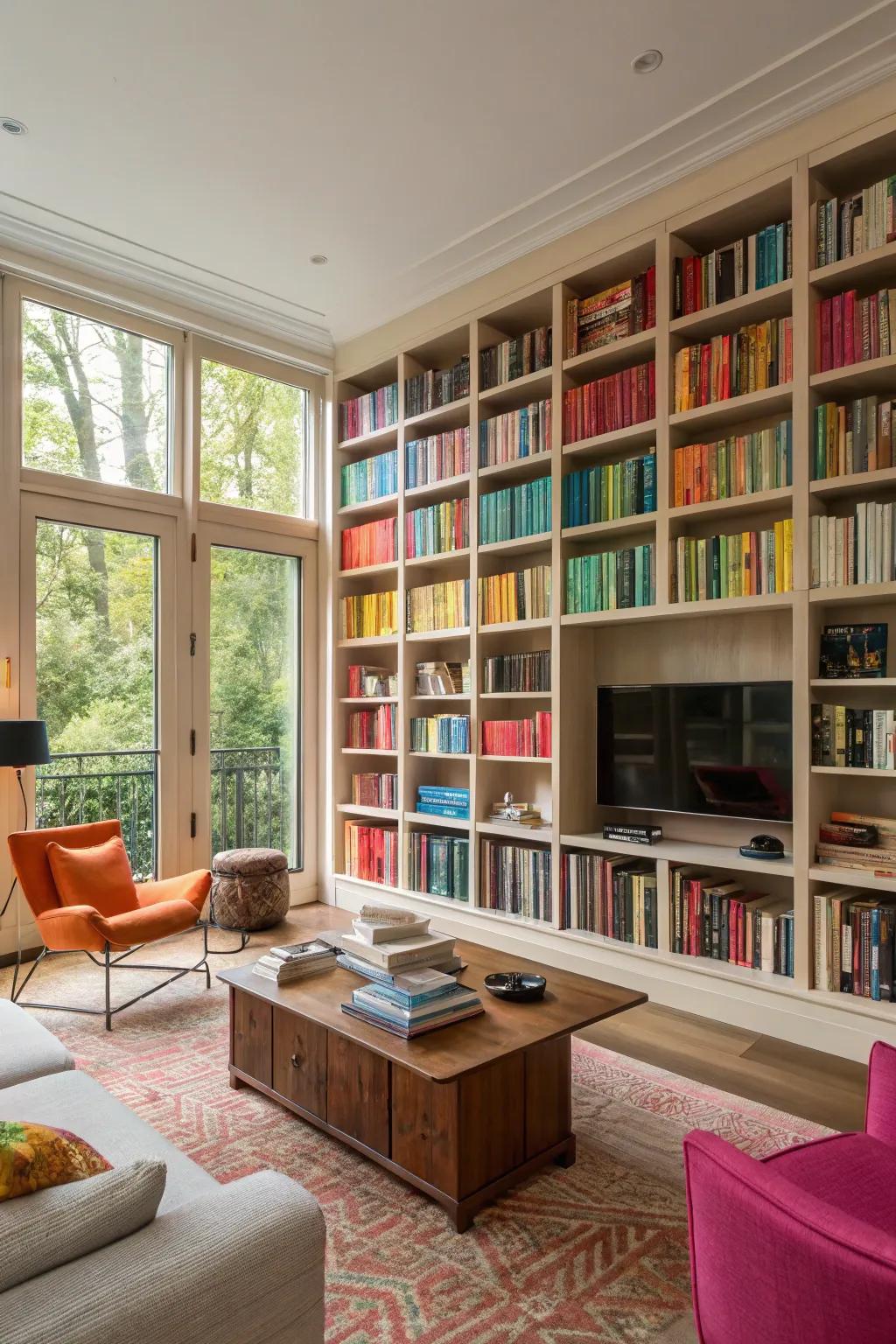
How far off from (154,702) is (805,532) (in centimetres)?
326

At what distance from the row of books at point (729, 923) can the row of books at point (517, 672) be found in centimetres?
105

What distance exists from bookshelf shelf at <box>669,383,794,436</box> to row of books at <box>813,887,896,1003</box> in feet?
5.99

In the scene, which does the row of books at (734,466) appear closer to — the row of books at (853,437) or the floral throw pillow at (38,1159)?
the row of books at (853,437)

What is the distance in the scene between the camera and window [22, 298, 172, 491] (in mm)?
4113

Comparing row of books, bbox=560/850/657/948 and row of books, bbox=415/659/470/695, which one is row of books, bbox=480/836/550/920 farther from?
row of books, bbox=415/659/470/695

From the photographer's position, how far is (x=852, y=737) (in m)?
2.97

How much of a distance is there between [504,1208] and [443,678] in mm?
2771

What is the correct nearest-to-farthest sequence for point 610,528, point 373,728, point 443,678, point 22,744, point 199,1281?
Answer: point 199,1281
point 22,744
point 610,528
point 443,678
point 373,728

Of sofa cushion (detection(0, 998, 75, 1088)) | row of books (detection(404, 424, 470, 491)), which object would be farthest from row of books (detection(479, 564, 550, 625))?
sofa cushion (detection(0, 998, 75, 1088))

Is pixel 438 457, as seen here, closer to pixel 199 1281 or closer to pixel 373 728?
pixel 373 728

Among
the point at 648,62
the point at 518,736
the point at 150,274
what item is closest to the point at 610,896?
the point at 518,736

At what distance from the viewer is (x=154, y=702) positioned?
4496 millimetres

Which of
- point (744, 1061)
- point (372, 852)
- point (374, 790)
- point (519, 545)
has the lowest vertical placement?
point (744, 1061)

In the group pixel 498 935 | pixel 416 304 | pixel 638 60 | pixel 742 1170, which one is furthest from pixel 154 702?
pixel 742 1170
